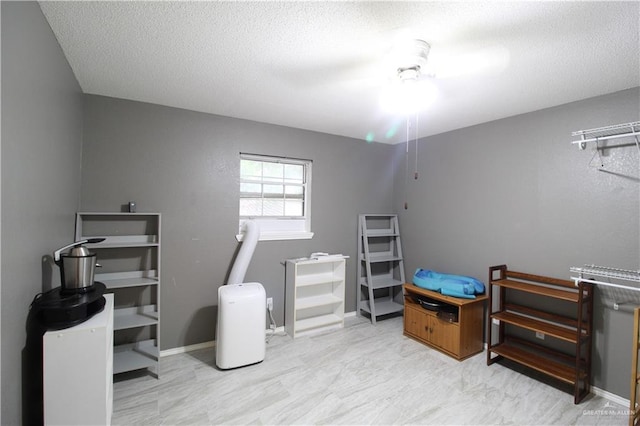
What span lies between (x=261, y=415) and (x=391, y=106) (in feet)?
9.12

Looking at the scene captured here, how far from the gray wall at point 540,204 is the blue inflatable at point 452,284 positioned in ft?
0.70

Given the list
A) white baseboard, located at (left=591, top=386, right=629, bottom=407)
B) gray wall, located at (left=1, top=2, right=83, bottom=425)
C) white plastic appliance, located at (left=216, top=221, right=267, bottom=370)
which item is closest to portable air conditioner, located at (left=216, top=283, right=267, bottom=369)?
white plastic appliance, located at (left=216, top=221, right=267, bottom=370)

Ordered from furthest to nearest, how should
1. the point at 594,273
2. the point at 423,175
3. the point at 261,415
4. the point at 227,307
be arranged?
1. the point at 423,175
2. the point at 227,307
3. the point at 594,273
4. the point at 261,415

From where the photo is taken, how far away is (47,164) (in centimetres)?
163

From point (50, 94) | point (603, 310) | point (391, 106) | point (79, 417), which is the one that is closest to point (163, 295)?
point (79, 417)

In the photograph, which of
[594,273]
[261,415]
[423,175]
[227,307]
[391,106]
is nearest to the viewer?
[261,415]

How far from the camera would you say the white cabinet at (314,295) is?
10.9 feet

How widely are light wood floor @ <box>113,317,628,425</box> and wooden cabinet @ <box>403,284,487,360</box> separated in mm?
114

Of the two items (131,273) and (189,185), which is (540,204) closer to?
(189,185)

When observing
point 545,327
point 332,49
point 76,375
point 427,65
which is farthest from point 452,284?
point 76,375

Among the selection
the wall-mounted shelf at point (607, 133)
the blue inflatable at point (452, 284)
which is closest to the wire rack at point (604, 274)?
the blue inflatable at point (452, 284)

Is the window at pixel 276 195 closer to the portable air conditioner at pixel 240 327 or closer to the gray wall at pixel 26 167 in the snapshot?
the portable air conditioner at pixel 240 327

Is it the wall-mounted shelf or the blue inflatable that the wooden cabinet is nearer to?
the blue inflatable

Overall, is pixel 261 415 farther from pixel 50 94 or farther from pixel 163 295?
pixel 50 94
